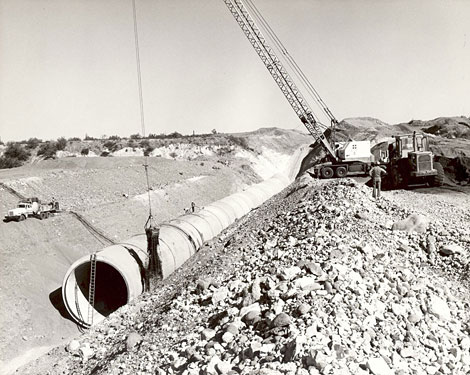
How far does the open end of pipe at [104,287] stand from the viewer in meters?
14.2

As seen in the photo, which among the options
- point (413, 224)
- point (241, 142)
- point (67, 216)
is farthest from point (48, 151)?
point (413, 224)

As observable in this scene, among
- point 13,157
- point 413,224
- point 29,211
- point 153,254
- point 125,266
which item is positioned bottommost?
point 125,266

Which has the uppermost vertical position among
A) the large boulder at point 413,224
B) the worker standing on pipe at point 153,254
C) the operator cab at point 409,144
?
the operator cab at point 409,144

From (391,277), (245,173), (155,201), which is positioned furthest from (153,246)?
(245,173)

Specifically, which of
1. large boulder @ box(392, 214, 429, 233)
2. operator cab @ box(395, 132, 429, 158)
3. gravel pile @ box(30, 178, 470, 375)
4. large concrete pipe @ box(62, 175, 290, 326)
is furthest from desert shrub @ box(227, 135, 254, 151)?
large boulder @ box(392, 214, 429, 233)

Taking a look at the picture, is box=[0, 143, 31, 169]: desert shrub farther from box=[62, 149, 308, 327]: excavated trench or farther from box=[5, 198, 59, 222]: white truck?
box=[62, 149, 308, 327]: excavated trench

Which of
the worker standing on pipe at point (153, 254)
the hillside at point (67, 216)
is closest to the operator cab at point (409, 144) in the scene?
the worker standing on pipe at point (153, 254)

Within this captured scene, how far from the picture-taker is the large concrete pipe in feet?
43.8

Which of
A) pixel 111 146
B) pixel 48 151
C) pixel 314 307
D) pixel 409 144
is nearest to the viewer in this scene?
pixel 314 307

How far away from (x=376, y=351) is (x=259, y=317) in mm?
2067

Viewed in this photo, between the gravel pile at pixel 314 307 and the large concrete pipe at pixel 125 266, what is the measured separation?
49.0 inches

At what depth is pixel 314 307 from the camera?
7680mm

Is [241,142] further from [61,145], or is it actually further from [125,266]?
[125,266]

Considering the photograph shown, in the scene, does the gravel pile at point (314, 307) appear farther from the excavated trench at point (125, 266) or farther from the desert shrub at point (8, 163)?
the desert shrub at point (8, 163)
